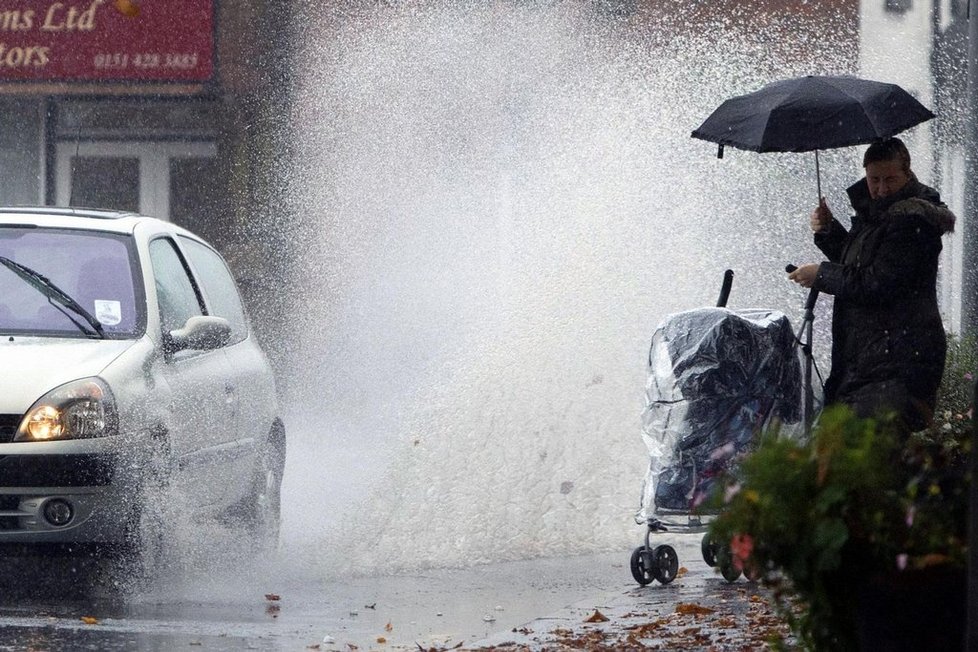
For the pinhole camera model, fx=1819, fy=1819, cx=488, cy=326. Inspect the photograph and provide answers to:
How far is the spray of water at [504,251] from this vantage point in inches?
392

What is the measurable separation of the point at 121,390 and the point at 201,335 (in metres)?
0.83

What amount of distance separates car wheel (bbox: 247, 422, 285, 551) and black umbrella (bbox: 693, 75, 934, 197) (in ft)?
8.42

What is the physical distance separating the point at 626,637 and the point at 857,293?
5.83 feet

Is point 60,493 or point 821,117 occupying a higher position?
point 821,117

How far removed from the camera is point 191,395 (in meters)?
7.62

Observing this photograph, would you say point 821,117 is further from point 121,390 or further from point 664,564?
point 121,390

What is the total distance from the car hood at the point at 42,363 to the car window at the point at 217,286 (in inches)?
55.1

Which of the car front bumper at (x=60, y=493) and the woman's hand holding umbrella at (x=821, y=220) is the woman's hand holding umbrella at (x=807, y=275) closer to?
the woman's hand holding umbrella at (x=821, y=220)

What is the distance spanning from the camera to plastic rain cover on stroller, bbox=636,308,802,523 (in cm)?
766

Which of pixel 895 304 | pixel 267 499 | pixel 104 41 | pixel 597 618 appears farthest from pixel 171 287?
pixel 104 41

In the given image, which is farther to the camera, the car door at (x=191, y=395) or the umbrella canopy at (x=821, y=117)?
the umbrella canopy at (x=821, y=117)

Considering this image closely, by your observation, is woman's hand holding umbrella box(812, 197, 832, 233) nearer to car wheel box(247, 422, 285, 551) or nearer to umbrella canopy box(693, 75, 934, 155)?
umbrella canopy box(693, 75, 934, 155)

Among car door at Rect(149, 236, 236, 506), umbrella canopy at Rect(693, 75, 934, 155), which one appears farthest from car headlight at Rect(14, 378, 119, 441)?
umbrella canopy at Rect(693, 75, 934, 155)

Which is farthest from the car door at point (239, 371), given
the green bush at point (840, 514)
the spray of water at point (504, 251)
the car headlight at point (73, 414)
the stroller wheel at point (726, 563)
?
the green bush at point (840, 514)
